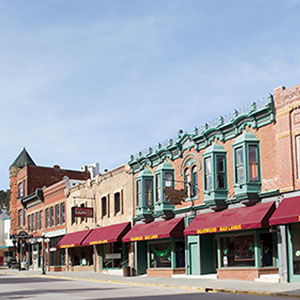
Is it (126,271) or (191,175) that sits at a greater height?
(191,175)

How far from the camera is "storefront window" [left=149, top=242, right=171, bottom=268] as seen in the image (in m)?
32.8

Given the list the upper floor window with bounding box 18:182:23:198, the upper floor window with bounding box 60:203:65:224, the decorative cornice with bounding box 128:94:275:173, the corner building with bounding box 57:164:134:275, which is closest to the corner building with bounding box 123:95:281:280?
the decorative cornice with bounding box 128:94:275:173

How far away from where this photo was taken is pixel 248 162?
995 inches

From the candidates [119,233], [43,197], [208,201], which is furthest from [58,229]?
[208,201]

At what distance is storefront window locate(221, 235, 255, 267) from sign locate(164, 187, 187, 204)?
3475 mm

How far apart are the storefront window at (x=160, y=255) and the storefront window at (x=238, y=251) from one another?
562 cm

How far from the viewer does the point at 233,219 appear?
25766 millimetres

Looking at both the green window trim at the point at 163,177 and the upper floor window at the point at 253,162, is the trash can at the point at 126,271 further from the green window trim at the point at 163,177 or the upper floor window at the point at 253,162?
the upper floor window at the point at 253,162

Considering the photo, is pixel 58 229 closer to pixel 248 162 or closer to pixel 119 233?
pixel 119 233

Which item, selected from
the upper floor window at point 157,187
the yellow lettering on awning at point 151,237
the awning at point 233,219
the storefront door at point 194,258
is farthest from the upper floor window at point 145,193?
the awning at point 233,219

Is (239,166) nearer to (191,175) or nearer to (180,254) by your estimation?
(191,175)

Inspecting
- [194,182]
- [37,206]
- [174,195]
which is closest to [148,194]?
[194,182]

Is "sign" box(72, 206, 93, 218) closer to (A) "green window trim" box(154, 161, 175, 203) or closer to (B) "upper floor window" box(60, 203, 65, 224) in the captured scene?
(B) "upper floor window" box(60, 203, 65, 224)

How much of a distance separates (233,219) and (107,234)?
15086 mm
